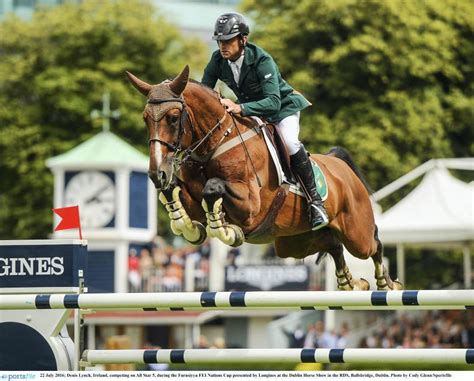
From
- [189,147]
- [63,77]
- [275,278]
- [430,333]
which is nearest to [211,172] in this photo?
[189,147]

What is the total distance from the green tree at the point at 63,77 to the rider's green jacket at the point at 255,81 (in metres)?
26.6

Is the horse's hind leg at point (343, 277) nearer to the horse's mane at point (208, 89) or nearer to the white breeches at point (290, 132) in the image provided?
the white breeches at point (290, 132)

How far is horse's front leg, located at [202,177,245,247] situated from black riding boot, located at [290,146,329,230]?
798mm

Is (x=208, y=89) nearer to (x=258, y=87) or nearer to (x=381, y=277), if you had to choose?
(x=258, y=87)

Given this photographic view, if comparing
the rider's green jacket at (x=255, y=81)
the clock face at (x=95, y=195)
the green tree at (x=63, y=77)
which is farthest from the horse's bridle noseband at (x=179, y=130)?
the green tree at (x=63, y=77)

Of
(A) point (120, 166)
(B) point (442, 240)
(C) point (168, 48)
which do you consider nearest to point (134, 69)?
(C) point (168, 48)

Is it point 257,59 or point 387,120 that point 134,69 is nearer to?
point 387,120

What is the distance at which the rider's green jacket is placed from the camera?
26.1 feet

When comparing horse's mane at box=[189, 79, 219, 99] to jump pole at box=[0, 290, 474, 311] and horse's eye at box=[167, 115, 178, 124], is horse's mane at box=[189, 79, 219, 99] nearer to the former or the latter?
horse's eye at box=[167, 115, 178, 124]

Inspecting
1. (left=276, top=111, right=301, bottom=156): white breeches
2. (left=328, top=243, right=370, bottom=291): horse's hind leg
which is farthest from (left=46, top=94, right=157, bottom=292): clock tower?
(left=276, top=111, right=301, bottom=156): white breeches

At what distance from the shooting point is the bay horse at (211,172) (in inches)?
296

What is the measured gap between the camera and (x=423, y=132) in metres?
31.8

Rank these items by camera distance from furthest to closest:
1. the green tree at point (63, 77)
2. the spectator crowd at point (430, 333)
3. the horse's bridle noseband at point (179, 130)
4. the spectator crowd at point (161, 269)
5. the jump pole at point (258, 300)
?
the green tree at point (63, 77), the spectator crowd at point (161, 269), the spectator crowd at point (430, 333), the horse's bridle noseband at point (179, 130), the jump pole at point (258, 300)
